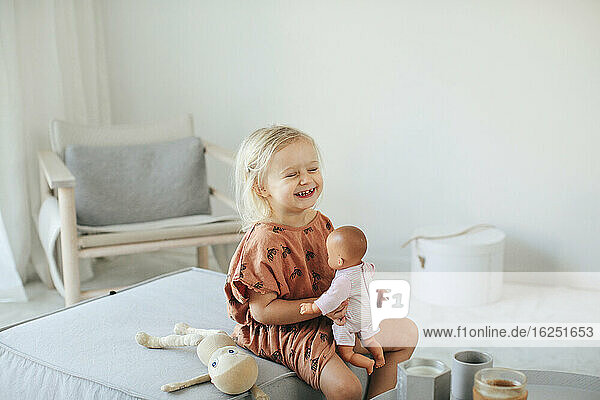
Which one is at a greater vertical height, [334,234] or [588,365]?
[334,234]

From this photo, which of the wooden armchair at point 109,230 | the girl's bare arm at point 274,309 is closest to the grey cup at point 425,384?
the girl's bare arm at point 274,309

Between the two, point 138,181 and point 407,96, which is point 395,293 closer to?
point 407,96

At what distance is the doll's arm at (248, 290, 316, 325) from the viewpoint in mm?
1446

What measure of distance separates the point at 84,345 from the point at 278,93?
1905 mm

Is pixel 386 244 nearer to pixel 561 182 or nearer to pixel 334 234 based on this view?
pixel 561 182

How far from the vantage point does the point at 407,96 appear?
9.88 feet

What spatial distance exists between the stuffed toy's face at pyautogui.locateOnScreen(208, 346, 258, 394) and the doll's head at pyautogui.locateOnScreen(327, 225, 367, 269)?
0.83ft

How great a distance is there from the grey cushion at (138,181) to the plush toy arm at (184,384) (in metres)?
1.44

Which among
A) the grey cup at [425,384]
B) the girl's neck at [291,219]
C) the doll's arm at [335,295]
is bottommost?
the grey cup at [425,384]

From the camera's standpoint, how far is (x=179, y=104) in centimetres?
344

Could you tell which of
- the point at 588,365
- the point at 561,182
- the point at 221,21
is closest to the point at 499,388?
the point at 588,365

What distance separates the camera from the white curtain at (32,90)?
9.14 feet

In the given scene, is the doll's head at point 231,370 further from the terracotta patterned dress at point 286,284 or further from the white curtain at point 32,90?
the white curtain at point 32,90

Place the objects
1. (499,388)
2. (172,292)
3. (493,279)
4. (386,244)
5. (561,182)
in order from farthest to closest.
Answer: (386,244), (561,182), (493,279), (172,292), (499,388)
